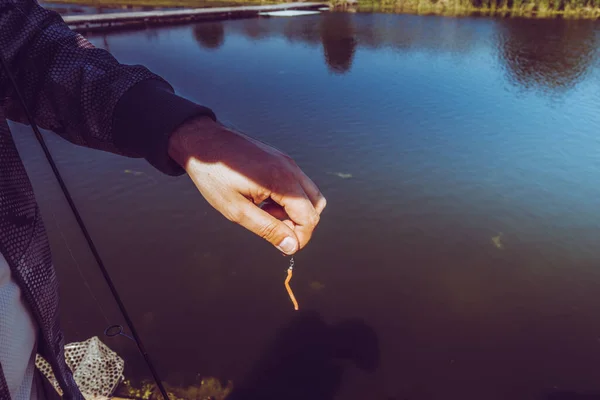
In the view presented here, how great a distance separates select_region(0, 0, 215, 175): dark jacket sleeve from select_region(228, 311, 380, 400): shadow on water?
8049 mm

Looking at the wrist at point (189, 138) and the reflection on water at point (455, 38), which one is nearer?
the wrist at point (189, 138)

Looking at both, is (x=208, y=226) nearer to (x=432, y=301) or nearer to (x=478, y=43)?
(x=432, y=301)

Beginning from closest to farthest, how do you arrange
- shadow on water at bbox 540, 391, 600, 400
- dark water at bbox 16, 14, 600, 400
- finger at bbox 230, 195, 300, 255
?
finger at bbox 230, 195, 300, 255 < shadow on water at bbox 540, 391, 600, 400 < dark water at bbox 16, 14, 600, 400

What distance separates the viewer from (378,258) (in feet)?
38.7

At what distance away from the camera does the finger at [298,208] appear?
1.62 metres

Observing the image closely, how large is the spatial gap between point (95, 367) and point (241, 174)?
7877 millimetres

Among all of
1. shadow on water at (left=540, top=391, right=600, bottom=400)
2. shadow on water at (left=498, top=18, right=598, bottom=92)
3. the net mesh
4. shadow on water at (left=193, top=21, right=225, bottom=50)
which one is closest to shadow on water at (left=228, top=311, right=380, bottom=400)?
the net mesh

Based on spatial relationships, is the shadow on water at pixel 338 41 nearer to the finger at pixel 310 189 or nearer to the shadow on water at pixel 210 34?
the shadow on water at pixel 210 34

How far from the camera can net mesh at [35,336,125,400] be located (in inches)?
270

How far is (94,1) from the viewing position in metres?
64.1

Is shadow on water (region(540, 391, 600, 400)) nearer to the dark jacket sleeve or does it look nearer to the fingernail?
the fingernail

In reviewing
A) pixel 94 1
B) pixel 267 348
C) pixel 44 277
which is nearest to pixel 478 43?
pixel 267 348

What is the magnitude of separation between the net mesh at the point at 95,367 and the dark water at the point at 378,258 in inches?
36.2

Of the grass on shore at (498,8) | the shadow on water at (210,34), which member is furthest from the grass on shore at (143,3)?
the grass on shore at (498,8)
